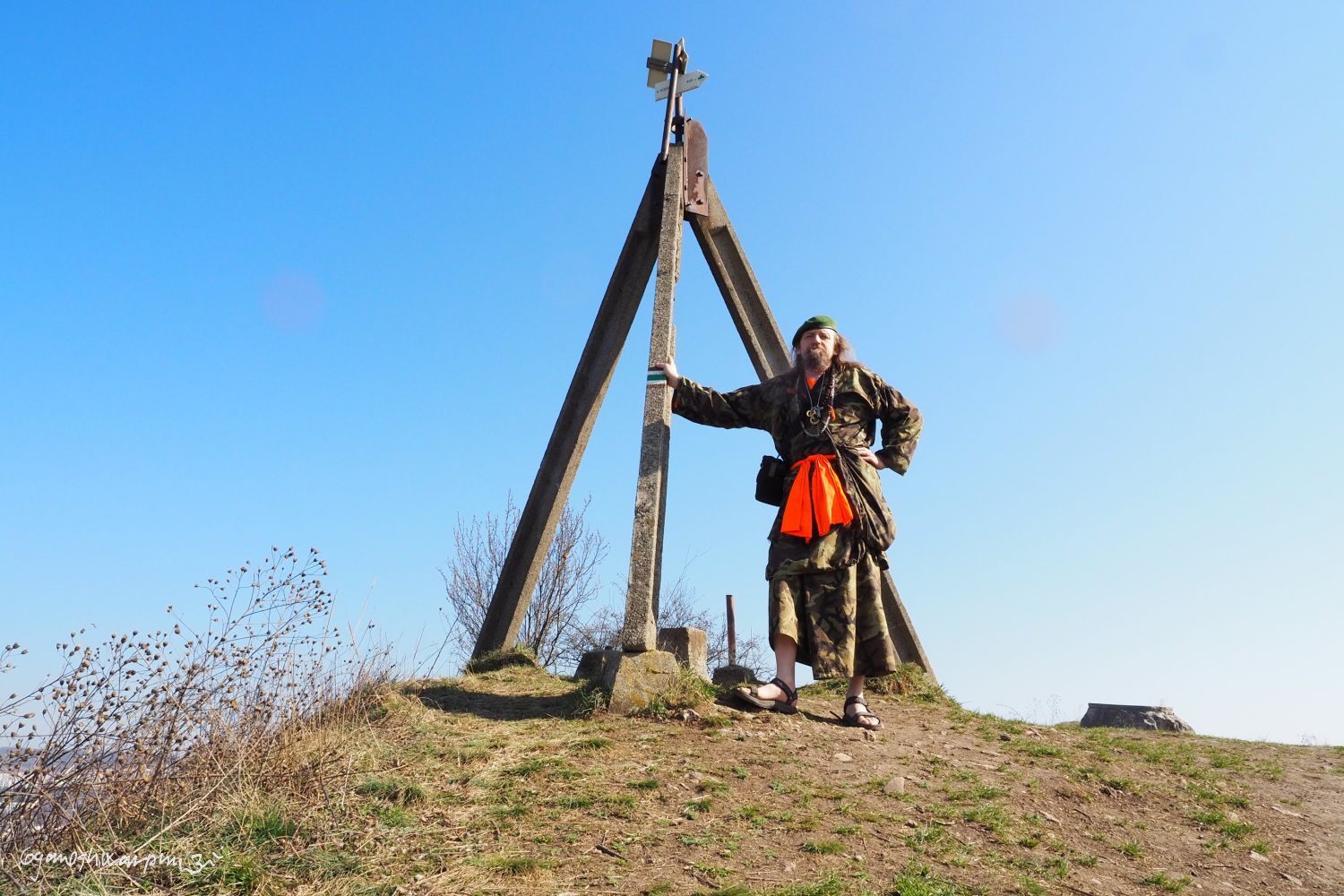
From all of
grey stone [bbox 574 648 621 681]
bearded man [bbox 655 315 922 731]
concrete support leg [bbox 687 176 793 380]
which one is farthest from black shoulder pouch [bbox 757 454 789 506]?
concrete support leg [bbox 687 176 793 380]

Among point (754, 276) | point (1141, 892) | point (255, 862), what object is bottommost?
point (255, 862)

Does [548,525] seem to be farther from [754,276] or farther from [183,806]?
[183,806]

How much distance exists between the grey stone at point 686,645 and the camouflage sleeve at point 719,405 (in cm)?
131

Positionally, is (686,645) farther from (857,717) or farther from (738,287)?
(738,287)

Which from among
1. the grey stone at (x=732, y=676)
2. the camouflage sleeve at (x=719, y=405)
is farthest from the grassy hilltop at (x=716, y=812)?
the camouflage sleeve at (x=719, y=405)

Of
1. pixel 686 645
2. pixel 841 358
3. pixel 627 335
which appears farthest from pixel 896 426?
pixel 627 335

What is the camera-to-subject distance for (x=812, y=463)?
511cm

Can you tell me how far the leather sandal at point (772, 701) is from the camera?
15.9ft

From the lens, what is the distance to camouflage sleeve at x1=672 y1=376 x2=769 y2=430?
5.50 metres

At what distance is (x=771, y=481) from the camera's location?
5.33 metres

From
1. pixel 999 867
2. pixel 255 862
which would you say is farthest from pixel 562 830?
pixel 999 867

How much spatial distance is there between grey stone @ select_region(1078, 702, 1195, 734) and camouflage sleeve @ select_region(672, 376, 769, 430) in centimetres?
408

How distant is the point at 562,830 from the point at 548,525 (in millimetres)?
3562

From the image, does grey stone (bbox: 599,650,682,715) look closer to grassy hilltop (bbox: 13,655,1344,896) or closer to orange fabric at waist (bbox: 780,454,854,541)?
grassy hilltop (bbox: 13,655,1344,896)
